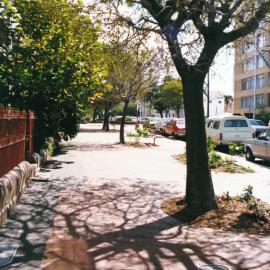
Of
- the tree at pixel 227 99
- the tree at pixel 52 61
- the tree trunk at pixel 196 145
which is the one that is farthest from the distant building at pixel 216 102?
the tree trunk at pixel 196 145

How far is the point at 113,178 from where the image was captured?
40.0 ft

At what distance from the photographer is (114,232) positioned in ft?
22.0

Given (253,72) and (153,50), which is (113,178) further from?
(253,72)

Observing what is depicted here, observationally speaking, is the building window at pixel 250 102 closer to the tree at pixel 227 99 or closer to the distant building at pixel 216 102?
the distant building at pixel 216 102

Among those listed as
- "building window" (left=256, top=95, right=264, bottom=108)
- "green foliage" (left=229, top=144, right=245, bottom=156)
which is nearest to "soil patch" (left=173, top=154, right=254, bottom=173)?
"green foliage" (left=229, top=144, right=245, bottom=156)

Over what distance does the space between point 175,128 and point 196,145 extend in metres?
23.6

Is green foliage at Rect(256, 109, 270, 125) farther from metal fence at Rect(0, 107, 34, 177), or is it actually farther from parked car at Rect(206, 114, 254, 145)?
metal fence at Rect(0, 107, 34, 177)

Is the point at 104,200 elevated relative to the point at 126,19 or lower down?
lower down

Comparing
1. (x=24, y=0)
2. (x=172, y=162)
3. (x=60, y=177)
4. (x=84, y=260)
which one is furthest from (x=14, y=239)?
(x=172, y=162)

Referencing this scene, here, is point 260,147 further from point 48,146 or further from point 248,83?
point 248,83

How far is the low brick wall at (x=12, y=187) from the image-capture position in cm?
695

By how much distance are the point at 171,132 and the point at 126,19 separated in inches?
955

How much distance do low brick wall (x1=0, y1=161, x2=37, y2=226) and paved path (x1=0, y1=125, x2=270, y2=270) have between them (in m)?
0.19

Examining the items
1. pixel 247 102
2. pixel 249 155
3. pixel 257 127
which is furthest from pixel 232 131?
pixel 247 102
